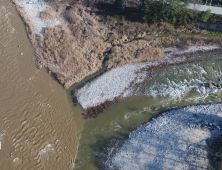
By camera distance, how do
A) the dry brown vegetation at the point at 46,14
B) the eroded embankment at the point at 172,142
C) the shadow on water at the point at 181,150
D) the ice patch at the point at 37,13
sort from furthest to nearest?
the dry brown vegetation at the point at 46,14 → the ice patch at the point at 37,13 → the eroded embankment at the point at 172,142 → the shadow on water at the point at 181,150

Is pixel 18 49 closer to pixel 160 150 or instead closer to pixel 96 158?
pixel 96 158

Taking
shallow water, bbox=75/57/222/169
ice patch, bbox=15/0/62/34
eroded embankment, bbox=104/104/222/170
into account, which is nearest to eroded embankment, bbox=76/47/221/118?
shallow water, bbox=75/57/222/169

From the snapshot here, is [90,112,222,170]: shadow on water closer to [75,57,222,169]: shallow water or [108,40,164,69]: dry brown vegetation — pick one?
[75,57,222,169]: shallow water

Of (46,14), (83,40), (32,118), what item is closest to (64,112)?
(32,118)

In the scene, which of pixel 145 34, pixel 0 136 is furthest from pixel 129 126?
pixel 145 34

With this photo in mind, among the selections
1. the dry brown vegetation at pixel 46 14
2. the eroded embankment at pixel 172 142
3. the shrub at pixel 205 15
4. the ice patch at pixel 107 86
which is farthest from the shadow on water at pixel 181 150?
the dry brown vegetation at pixel 46 14

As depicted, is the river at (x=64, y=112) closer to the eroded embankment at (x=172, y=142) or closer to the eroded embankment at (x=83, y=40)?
the eroded embankment at (x=172, y=142)
